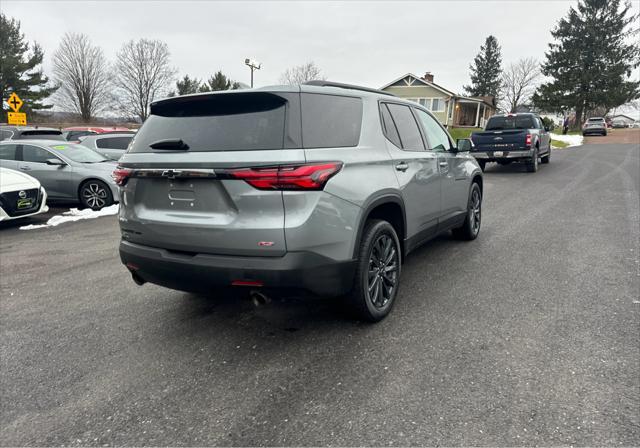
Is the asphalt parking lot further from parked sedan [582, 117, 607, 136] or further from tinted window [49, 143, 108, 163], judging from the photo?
parked sedan [582, 117, 607, 136]

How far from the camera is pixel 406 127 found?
421cm

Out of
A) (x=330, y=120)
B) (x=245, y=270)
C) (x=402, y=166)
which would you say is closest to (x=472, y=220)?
(x=402, y=166)

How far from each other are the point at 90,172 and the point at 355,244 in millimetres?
8251

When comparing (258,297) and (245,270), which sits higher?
(245,270)

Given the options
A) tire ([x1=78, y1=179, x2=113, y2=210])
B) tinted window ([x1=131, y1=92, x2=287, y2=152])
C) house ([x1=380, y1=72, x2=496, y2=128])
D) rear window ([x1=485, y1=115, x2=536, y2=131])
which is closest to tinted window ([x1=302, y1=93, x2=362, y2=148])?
tinted window ([x1=131, y1=92, x2=287, y2=152])

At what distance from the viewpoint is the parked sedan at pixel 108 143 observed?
12.3 meters

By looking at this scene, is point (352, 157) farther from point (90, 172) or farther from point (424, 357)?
point (90, 172)

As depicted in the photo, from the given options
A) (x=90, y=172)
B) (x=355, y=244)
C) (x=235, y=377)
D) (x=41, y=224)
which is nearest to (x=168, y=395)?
(x=235, y=377)

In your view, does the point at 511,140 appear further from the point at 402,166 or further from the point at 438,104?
the point at 438,104

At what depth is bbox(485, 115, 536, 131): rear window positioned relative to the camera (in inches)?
574

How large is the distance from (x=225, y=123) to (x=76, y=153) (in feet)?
28.2

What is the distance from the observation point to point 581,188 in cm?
1077

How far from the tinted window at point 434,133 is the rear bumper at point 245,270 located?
2.29m

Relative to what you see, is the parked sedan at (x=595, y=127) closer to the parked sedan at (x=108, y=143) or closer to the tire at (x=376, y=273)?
the parked sedan at (x=108, y=143)
